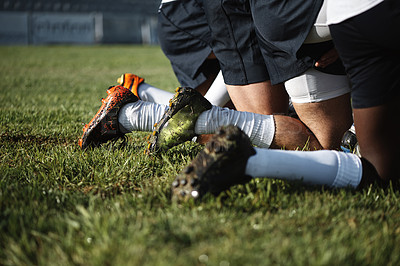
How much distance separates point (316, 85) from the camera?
205 centimetres

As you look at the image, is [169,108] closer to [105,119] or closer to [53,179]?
[105,119]

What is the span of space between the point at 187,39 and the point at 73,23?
1165 inches

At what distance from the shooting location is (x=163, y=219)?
1.27 metres

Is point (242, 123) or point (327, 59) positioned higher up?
point (327, 59)

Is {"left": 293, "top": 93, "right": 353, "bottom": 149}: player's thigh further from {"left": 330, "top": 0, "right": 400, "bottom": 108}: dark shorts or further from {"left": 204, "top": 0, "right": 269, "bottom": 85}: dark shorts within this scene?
{"left": 330, "top": 0, "right": 400, "bottom": 108}: dark shorts

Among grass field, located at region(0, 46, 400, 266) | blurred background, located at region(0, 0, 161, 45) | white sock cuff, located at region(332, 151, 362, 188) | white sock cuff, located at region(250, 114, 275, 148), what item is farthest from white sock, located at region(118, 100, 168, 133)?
blurred background, located at region(0, 0, 161, 45)

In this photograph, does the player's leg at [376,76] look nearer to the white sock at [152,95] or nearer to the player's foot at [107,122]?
the player's foot at [107,122]

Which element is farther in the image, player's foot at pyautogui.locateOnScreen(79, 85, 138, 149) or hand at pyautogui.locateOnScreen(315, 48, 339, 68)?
player's foot at pyautogui.locateOnScreen(79, 85, 138, 149)

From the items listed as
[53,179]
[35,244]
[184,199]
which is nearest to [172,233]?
[184,199]

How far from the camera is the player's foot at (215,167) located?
1.41 meters

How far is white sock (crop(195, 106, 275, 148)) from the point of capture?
1951 mm

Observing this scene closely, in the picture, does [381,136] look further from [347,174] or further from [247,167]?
[247,167]

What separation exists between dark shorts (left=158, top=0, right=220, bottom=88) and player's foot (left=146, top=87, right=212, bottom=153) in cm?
87

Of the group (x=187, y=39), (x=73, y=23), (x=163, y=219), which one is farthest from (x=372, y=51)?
(x=73, y=23)
